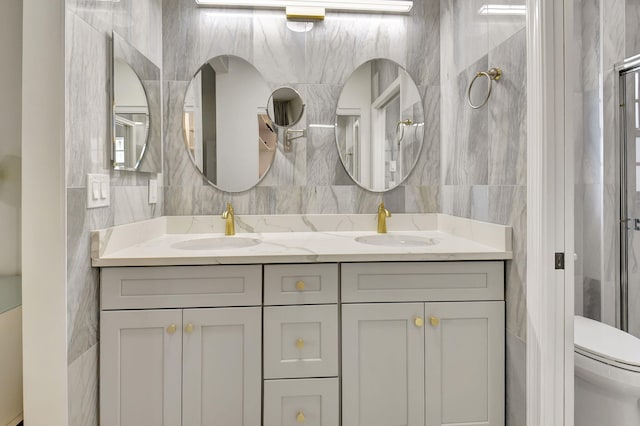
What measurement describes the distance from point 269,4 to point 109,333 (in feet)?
5.70

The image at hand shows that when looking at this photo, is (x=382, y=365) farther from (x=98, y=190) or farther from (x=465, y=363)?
(x=98, y=190)

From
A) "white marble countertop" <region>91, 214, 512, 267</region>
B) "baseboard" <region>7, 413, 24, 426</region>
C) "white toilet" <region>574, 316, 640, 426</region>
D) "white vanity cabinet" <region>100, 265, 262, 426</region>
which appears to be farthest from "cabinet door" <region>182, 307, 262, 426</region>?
"white toilet" <region>574, 316, 640, 426</region>

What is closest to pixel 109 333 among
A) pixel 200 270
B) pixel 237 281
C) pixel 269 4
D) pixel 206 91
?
pixel 200 270

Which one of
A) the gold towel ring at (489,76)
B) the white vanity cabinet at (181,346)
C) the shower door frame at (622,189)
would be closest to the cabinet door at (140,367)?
the white vanity cabinet at (181,346)

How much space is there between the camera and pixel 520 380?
1.51 meters

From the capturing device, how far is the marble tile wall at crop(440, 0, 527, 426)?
1497 mm

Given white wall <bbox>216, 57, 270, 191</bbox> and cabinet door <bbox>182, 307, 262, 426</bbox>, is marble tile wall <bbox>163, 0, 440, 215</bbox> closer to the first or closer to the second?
white wall <bbox>216, 57, 270, 191</bbox>

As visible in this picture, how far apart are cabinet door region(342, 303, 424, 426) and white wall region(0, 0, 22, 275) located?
4.19 feet

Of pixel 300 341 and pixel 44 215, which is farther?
pixel 300 341

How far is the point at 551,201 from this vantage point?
1363mm

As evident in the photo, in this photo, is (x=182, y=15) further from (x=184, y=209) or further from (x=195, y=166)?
(x=184, y=209)

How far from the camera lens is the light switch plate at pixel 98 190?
144 centimetres

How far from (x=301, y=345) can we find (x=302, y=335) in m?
0.04

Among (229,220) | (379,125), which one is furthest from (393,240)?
(229,220)
